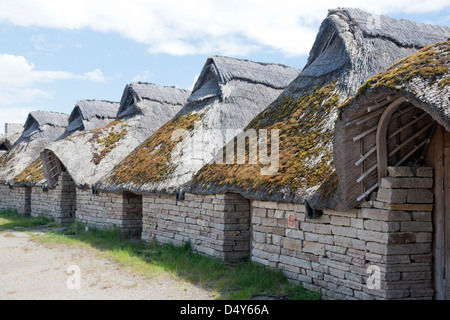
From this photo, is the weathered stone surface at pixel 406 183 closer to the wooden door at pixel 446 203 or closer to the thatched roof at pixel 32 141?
the wooden door at pixel 446 203

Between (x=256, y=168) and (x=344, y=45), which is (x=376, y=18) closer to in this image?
(x=344, y=45)

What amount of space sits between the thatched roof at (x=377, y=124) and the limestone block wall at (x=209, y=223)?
3.25 m

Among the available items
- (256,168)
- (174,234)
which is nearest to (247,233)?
(256,168)

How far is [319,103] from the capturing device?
867 centimetres

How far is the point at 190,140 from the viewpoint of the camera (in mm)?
12234

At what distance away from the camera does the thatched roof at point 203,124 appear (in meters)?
11.3

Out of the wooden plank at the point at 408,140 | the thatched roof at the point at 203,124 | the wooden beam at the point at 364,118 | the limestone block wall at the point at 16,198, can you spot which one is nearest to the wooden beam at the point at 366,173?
the wooden plank at the point at 408,140

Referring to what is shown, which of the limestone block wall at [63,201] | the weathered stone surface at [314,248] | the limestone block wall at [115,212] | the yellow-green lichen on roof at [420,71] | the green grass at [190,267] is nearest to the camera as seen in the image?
the yellow-green lichen on roof at [420,71]

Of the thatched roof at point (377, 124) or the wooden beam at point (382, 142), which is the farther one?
the wooden beam at point (382, 142)

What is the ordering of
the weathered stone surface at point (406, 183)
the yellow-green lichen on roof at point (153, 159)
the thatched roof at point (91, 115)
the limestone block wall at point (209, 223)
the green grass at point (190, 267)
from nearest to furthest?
1. the weathered stone surface at point (406, 183)
2. the green grass at point (190, 267)
3. the limestone block wall at point (209, 223)
4. the yellow-green lichen on roof at point (153, 159)
5. the thatched roof at point (91, 115)

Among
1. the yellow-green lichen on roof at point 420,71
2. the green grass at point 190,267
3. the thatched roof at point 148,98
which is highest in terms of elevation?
the thatched roof at point 148,98

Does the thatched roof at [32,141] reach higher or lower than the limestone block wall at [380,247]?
higher

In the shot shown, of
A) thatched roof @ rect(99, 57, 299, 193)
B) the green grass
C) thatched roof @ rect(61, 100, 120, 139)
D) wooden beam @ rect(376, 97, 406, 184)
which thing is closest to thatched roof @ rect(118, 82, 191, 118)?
thatched roof @ rect(61, 100, 120, 139)

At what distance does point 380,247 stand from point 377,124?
159 centimetres
